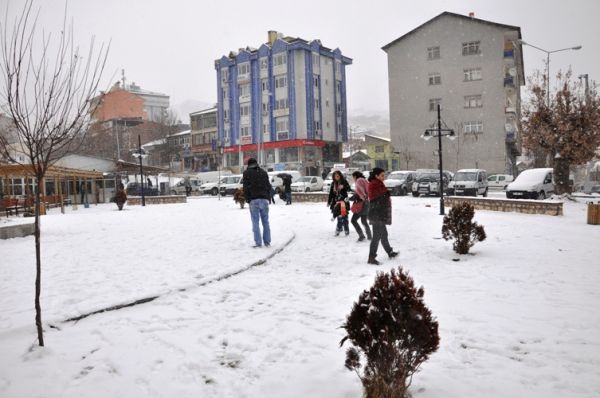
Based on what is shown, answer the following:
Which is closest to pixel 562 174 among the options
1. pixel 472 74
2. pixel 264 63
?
pixel 472 74

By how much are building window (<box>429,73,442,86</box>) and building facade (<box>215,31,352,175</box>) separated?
44.0ft

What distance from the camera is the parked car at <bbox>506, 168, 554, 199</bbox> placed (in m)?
20.4

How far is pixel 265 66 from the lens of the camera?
174 ft

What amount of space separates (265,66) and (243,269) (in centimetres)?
4893

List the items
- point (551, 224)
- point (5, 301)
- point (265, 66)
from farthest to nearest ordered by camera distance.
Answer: point (265, 66)
point (551, 224)
point (5, 301)

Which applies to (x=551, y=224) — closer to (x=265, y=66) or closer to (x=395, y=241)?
(x=395, y=241)

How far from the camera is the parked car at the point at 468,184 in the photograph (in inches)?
965

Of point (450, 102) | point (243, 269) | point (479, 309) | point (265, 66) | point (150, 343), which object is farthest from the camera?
point (265, 66)

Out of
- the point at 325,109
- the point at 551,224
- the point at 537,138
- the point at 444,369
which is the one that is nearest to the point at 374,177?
the point at 444,369

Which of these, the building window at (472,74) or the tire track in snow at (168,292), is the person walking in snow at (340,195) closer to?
the tire track in snow at (168,292)

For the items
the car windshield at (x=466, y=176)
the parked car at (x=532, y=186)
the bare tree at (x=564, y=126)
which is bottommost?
the parked car at (x=532, y=186)

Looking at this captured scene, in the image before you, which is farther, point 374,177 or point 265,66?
point 265,66

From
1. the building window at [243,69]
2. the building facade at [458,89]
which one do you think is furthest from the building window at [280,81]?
the building facade at [458,89]

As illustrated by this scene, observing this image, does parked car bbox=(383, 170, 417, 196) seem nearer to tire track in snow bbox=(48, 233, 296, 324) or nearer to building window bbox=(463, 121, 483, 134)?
building window bbox=(463, 121, 483, 134)
